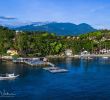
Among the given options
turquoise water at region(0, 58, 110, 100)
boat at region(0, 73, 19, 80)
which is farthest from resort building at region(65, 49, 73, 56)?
boat at region(0, 73, 19, 80)

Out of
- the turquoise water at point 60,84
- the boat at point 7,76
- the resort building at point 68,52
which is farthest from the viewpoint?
the resort building at point 68,52

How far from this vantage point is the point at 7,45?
5056 centimetres

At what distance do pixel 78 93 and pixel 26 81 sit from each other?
6.33 m

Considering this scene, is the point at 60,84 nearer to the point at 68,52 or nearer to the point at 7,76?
the point at 7,76

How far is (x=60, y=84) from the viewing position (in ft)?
92.6

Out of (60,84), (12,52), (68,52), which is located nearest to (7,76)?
(60,84)

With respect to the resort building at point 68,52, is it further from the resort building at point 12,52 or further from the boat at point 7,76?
the boat at point 7,76

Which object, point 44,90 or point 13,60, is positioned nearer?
point 44,90

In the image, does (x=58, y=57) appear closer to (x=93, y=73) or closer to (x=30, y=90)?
(x=93, y=73)

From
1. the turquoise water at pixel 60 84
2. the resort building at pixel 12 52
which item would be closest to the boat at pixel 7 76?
the turquoise water at pixel 60 84

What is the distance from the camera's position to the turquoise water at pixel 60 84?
78.9 ft

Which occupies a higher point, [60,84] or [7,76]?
[7,76]

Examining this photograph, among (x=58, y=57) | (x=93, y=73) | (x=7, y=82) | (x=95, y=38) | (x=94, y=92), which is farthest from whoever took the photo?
(x=95, y=38)

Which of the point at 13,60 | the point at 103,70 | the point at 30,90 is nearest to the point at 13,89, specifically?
the point at 30,90
